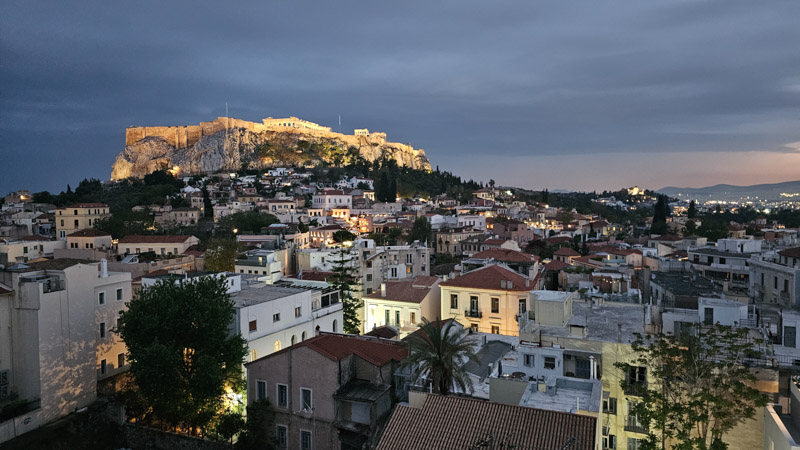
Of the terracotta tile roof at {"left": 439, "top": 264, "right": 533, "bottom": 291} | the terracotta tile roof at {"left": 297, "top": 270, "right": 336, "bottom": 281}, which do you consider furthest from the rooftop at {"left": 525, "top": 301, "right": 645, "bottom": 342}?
the terracotta tile roof at {"left": 297, "top": 270, "right": 336, "bottom": 281}

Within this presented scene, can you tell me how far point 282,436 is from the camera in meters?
18.4

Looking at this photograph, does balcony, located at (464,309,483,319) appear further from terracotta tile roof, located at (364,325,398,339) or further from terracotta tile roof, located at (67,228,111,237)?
terracotta tile roof, located at (67,228,111,237)

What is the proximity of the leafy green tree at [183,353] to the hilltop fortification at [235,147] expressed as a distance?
420 feet

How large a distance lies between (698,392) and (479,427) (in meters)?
6.35

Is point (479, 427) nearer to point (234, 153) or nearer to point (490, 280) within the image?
point (490, 280)

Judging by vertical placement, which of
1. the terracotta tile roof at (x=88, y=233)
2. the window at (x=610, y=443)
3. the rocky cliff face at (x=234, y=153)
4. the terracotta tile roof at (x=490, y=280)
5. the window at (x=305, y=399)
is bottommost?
the window at (x=610, y=443)

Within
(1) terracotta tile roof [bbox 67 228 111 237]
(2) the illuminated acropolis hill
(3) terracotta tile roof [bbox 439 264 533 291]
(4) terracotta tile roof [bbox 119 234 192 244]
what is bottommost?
(3) terracotta tile roof [bbox 439 264 533 291]

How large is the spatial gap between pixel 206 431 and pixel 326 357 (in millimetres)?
7548

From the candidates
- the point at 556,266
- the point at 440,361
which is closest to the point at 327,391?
the point at 440,361

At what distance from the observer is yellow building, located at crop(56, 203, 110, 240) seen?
70.6 meters

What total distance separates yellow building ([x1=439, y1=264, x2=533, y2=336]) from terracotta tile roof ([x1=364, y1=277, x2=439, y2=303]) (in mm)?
1100

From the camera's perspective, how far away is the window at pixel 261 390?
1872 centimetres

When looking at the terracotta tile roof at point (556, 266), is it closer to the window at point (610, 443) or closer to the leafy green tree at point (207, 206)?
the window at point (610, 443)

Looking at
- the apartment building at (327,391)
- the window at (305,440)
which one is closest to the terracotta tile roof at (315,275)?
the apartment building at (327,391)
